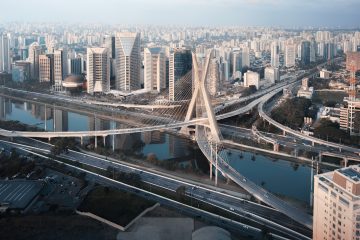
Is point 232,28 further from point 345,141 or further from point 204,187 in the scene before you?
point 204,187

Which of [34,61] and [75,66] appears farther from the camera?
[75,66]

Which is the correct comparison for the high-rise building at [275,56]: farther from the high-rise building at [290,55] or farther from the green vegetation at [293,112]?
the green vegetation at [293,112]

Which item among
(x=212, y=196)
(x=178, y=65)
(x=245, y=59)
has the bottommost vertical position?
(x=212, y=196)

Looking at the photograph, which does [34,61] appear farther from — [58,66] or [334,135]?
[334,135]

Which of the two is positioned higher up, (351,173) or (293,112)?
(351,173)

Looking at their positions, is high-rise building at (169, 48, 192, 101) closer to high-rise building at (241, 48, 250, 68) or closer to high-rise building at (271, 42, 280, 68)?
high-rise building at (241, 48, 250, 68)

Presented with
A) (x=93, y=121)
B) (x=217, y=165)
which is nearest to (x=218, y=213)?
(x=217, y=165)

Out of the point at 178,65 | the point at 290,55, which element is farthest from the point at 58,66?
the point at 290,55
